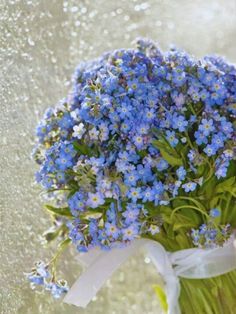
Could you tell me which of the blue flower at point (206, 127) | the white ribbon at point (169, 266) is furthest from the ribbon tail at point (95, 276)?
the blue flower at point (206, 127)

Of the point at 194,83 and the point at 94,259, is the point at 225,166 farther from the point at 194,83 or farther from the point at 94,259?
the point at 94,259

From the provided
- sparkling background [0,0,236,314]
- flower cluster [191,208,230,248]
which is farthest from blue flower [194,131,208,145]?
sparkling background [0,0,236,314]

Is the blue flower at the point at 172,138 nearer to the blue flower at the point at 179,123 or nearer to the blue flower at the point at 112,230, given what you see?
the blue flower at the point at 179,123

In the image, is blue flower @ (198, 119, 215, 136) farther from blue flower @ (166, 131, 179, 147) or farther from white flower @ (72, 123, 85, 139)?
white flower @ (72, 123, 85, 139)

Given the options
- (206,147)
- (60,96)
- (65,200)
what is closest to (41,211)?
(65,200)

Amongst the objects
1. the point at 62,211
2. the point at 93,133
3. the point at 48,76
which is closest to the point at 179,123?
the point at 93,133
